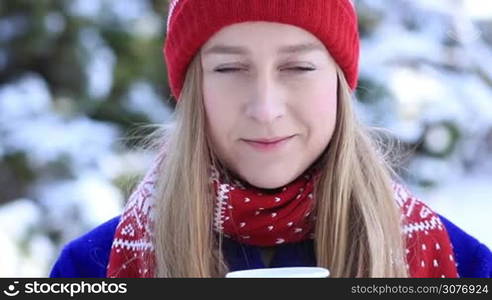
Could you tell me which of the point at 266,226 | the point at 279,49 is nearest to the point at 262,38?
the point at 279,49

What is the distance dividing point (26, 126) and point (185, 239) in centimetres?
227

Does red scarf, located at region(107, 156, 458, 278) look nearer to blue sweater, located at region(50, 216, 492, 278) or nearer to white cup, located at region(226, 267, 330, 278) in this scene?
blue sweater, located at region(50, 216, 492, 278)

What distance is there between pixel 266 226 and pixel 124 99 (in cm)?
240

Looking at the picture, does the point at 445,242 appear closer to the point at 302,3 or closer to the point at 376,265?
the point at 376,265

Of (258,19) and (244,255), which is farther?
(244,255)

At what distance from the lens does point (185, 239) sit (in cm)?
141

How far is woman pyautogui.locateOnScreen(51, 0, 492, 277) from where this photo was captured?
1.33 meters

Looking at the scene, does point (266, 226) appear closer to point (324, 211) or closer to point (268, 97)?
point (324, 211)

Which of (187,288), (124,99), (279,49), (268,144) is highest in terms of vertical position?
(124,99)

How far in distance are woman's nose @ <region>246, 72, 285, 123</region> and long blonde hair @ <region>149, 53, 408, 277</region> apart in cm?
14

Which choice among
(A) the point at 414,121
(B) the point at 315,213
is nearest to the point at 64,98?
(A) the point at 414,121

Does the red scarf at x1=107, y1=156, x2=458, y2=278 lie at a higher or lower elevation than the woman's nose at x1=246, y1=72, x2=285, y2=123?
lower

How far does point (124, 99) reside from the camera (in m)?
3.70
